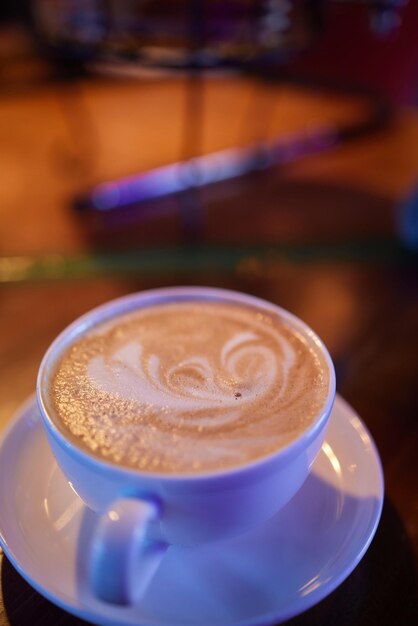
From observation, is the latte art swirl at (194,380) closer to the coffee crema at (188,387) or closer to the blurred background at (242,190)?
A: the coffee crema at (188,387)

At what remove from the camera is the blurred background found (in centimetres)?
47

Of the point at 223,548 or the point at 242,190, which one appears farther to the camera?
the point at 242,190

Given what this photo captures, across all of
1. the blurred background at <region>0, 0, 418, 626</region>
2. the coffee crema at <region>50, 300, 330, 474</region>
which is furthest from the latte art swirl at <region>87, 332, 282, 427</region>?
the blurred background at <region>0, 0, 418, 626</region>

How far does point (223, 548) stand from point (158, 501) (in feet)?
0.24

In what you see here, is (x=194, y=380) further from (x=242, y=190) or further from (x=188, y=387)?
(x=242, y=190)

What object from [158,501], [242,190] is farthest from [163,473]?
[242,190]

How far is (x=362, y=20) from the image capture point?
4.29 ft

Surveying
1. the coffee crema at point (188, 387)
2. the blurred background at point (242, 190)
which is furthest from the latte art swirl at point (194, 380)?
the blurred background at point (242, 190)

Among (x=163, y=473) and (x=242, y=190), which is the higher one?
(x=163, y=473)

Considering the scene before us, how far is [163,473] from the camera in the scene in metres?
0.27

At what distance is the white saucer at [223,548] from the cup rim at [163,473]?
6 cm

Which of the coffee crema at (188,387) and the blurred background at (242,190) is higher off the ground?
the coffee crema at (188,387)

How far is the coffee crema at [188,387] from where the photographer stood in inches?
11.8

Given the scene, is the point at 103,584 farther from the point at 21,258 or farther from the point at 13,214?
the point at 13,214
